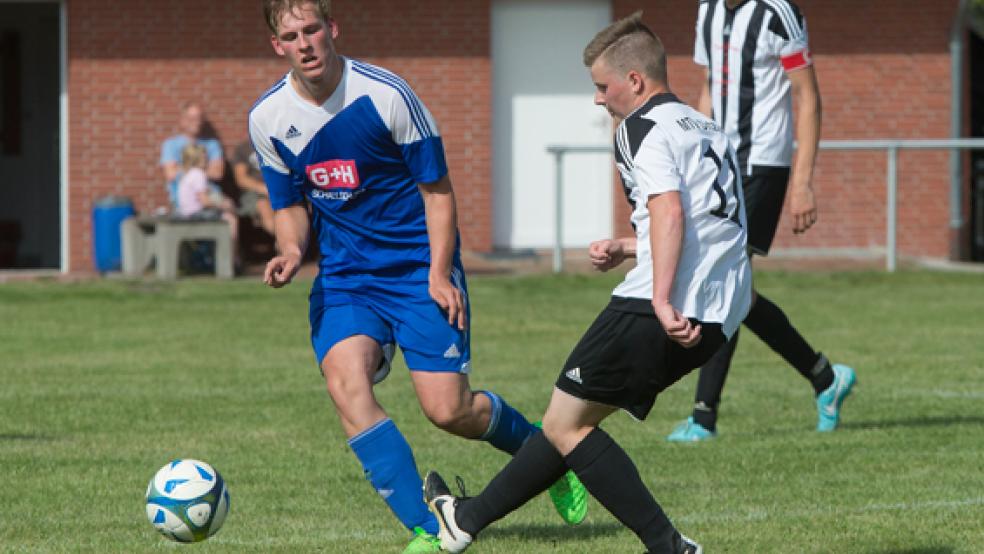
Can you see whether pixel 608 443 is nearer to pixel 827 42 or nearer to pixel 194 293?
pixel 194 293

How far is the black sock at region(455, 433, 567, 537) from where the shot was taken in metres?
5.41

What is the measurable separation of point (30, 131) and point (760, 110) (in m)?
15.2

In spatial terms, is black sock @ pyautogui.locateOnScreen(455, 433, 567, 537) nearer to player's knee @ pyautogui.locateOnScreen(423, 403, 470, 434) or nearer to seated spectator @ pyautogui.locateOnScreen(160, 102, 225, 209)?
player's knee @ pyautogui.locateOnScreen(423, 403, 470, 434)

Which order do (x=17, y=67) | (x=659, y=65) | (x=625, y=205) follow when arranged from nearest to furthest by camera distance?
(x=659, y=65), (x=625, y=205), (x=17, y=67)

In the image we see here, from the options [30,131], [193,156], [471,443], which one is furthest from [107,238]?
[471,443]

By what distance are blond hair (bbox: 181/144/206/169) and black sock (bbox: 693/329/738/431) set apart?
11.0m

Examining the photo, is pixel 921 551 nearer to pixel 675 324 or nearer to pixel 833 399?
pixel 675 324

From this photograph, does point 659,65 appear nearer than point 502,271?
Yes

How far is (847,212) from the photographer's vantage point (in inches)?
794

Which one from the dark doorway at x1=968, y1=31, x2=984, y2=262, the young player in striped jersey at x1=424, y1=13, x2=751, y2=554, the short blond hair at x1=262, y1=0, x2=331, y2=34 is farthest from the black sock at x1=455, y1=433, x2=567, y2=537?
the dark doorway at x1=968, y1=31, x2=984, y2=262

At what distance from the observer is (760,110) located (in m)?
8.09

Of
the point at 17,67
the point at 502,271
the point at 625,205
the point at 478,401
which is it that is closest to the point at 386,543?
the point at 478,401

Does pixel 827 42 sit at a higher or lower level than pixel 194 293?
higher

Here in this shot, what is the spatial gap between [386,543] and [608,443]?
44.6 inches
